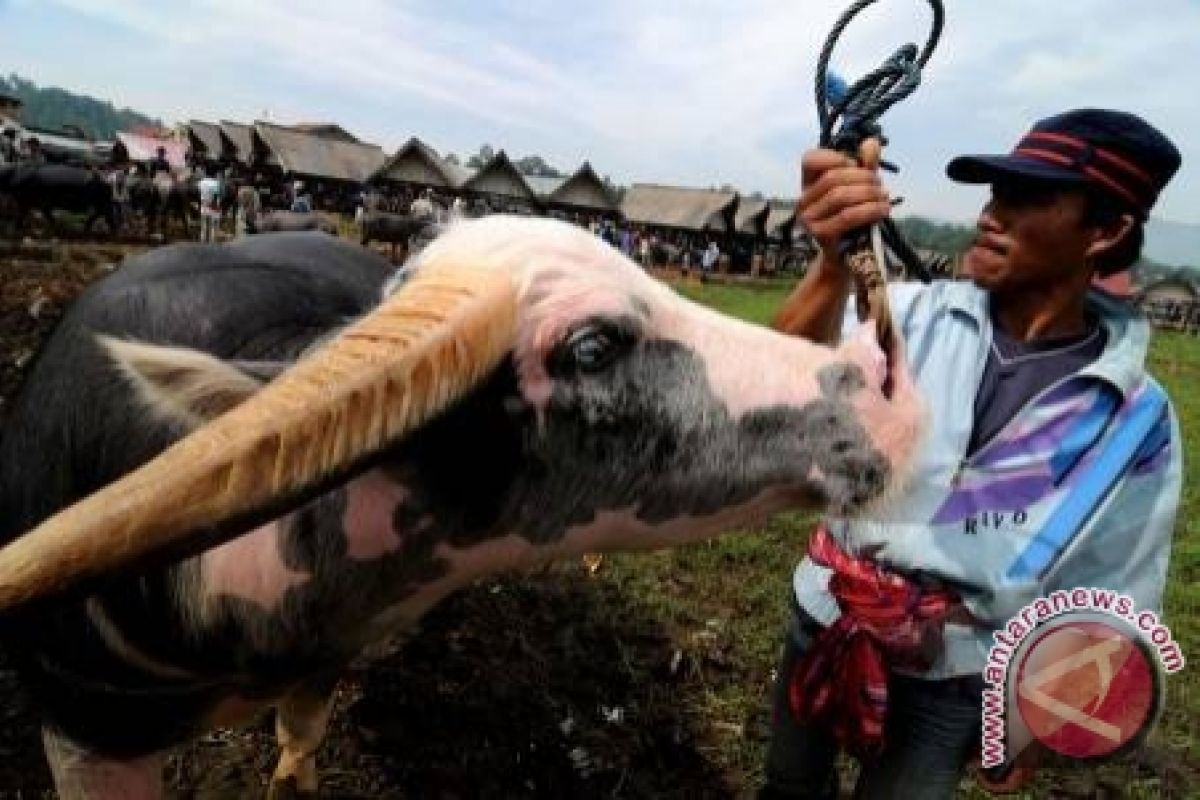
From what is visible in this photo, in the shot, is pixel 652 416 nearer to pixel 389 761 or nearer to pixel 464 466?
pixel 464 466

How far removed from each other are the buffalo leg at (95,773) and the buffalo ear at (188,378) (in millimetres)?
1246

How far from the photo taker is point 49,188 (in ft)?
66.3

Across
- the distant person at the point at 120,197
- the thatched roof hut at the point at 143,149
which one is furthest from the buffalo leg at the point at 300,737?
the thatched roof hut at the point at 143,149

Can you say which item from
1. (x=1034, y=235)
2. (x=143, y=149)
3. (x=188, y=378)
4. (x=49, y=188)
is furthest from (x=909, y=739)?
(x=143, y=149)

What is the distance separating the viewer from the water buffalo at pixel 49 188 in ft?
64.6

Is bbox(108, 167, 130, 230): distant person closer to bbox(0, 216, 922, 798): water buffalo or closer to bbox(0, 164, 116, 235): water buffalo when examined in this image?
bbox(0, 164, 116, 235): water buffalo

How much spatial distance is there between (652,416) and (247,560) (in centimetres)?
91

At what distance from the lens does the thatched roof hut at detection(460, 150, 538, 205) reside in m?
42.8

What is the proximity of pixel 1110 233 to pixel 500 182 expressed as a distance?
42709mm

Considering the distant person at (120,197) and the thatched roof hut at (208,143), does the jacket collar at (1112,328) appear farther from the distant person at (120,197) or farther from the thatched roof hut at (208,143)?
the thatched roof hut at (208,143)

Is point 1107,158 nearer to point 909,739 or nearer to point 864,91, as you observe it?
point 864,91

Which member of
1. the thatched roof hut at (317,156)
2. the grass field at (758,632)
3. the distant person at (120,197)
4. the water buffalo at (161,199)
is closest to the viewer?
the grass field at (758,632)

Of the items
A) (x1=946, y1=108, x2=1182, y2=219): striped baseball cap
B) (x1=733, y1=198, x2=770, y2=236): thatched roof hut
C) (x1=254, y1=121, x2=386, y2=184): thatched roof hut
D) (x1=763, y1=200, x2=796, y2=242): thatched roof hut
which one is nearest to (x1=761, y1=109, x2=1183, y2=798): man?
(x1=946, y1=108, x2=1182, y2=219): striped baseball cap

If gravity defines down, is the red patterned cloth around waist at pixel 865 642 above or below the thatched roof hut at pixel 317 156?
below
